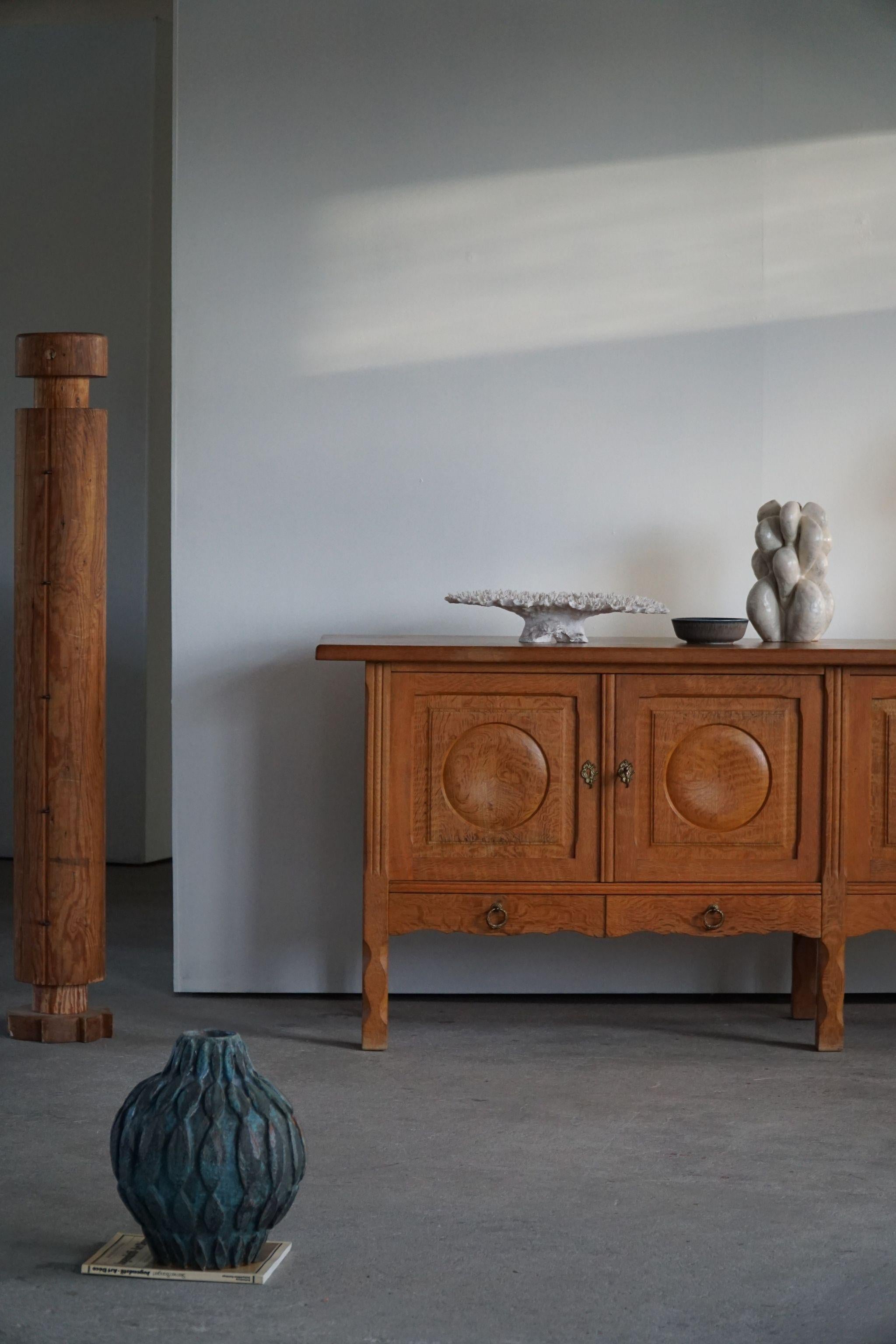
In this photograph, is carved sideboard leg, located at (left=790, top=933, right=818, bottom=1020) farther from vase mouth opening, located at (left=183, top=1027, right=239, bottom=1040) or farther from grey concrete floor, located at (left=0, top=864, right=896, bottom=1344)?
vase mouth opening, located at (left=183, top=1027, right=239, bottom=1040)

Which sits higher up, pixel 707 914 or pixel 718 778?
pixel 718 778

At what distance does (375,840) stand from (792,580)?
4.10 ft

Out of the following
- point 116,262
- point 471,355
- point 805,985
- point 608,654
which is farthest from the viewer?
point 116,262

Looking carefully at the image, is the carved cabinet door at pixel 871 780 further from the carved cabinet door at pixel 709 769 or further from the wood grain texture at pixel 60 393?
the wood grain texture at pixel 60 393

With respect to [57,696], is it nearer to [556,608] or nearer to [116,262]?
[556,608]

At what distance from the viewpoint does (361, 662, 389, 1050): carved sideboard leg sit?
349 centimetres

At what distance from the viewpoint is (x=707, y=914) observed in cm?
352

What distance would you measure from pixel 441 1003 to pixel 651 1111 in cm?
106

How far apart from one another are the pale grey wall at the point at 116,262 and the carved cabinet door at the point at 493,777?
2809 mm

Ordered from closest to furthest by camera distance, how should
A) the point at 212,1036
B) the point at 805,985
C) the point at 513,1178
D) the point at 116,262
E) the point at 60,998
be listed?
the point at 212,1036 → the point at 513,1178 → the point at 60,998 → the point at 805,985 → the point at 116,262

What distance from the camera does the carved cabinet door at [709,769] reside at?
3506mm

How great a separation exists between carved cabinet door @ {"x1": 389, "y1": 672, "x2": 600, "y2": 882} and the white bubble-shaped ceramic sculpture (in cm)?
53

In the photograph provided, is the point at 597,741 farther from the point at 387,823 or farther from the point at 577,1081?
the point at 577,1081

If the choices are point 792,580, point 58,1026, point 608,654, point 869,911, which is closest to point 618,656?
point 608,654
